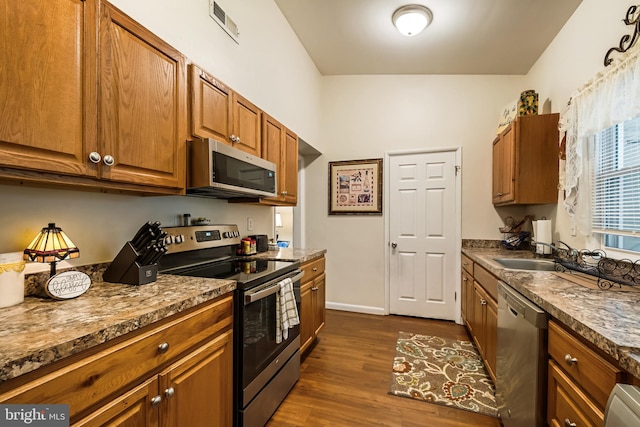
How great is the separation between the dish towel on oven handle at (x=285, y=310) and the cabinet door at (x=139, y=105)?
33.7 inches

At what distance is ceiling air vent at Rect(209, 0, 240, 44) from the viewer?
6.08ft

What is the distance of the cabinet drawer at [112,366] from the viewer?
67 cm

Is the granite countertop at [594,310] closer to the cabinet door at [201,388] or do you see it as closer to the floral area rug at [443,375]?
the floral area rug at [443,375]

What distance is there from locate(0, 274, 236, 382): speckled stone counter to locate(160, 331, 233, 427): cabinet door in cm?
23

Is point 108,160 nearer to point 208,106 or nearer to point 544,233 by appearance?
point 208,106

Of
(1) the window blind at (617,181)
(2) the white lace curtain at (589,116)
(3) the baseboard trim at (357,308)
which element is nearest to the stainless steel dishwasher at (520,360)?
(1) the window blind at (617,181)

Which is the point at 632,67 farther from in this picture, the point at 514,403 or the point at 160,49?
the point at 160,49

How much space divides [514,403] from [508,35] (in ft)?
9.74

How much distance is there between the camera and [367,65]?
343 cm

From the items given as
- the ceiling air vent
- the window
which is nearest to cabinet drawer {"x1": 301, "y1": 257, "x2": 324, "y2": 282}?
the ceiling air vent

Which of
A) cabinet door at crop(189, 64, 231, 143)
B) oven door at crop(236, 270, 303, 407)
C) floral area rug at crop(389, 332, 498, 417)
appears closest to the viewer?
oven door at crop(236, 270, 303, 407)

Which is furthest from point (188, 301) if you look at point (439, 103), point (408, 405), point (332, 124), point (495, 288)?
point (439, 103)

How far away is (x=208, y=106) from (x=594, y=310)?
6.76 ft

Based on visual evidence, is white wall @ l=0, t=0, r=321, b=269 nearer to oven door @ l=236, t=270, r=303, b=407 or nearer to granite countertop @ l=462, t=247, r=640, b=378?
oven door @ l=236, t=270, r=303, b=407
